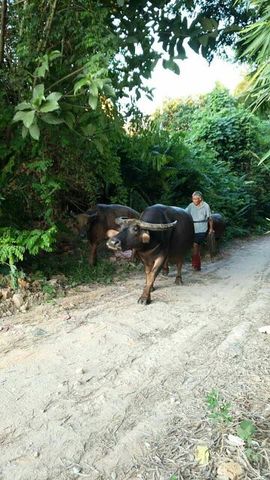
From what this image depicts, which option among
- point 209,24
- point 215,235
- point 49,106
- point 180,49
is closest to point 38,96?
point 49,106

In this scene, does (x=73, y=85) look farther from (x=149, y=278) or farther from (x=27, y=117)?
(x=149, y=278)

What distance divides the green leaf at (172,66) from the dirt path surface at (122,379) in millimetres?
2631

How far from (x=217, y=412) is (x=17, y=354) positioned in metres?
1.81

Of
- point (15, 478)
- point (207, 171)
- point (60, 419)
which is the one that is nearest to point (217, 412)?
point (60, 419)

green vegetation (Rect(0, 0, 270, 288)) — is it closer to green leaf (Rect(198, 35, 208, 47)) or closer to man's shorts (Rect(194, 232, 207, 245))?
green leaf (Rect(198, 35, 208, 47))

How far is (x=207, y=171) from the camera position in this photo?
1174 cm

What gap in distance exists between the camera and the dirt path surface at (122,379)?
221 centimetres

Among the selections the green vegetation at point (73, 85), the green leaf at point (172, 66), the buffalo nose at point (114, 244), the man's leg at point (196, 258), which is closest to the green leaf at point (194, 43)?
the green vegetation at point (73, 85)

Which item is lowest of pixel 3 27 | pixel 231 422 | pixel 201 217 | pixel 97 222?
pixel 231 422

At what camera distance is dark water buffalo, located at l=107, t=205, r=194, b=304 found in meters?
4.77

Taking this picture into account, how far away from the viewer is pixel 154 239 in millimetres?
5051

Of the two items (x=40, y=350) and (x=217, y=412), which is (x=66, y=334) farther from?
(x=217, y=412)

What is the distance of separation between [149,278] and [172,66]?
2.47 meters

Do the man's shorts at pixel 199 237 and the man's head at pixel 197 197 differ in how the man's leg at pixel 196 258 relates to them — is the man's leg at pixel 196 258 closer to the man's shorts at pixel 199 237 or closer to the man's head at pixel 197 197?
the man's shorts at pixel 199 237
